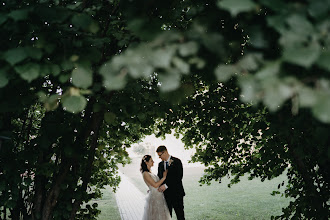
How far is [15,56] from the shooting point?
154cm

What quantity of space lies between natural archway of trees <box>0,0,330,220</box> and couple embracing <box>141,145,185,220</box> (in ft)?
2.66

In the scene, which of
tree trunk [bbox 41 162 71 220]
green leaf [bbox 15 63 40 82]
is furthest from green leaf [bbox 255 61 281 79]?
tree trunk [bbox 41 162 71 220]

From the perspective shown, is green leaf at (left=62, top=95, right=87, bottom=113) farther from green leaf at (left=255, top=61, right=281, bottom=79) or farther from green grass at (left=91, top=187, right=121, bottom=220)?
green grass at (left=91, top=187, right=121, bottom=220)

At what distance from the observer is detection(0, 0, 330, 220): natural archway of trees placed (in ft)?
3.54

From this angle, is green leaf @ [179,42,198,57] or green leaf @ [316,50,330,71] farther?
green leaf @ [179,42,198,57]

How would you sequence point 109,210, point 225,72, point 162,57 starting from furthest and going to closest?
point 109,210, point 225,72, point 162,57

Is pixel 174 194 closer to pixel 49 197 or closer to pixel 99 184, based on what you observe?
pixel 99 184

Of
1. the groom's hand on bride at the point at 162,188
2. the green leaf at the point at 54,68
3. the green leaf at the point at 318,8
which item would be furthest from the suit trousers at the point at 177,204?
the green leaf at the point at 318,8

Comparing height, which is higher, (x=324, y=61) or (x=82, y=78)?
(x=82, y=78)

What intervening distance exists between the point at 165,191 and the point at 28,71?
591cm

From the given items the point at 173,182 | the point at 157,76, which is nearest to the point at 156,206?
the point at 173,182

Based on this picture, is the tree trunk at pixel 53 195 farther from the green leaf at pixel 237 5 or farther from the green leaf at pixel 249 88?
the green leaf at pixel 237 5

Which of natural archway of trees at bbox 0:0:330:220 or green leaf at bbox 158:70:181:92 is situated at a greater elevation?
natural archway of trees at bbox 0:0:330:220

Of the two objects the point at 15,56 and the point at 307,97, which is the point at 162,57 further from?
the point at 15,56
